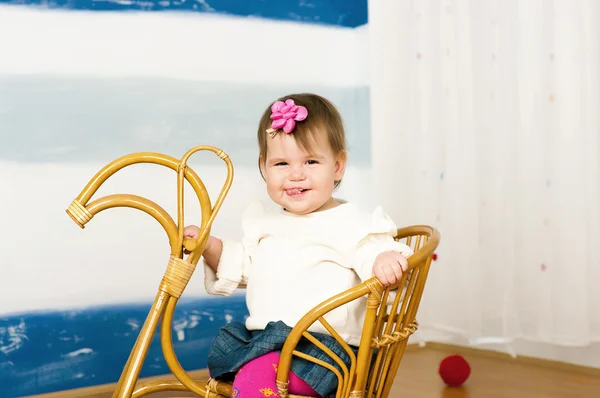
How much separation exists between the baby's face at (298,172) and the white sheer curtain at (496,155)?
935mm

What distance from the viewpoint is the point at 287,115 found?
1.25 m

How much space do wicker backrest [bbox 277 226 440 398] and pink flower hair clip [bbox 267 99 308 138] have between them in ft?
1.03

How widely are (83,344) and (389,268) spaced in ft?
4.20

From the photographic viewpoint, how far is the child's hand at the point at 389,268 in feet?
3.39

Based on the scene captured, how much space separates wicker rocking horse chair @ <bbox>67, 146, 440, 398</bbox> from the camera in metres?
1.03

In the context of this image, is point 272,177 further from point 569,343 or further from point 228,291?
point 569,343

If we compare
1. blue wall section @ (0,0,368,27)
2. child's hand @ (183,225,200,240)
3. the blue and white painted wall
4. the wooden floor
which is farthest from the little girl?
blue wall section @ (0,0,368,27)

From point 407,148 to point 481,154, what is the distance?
36 cm

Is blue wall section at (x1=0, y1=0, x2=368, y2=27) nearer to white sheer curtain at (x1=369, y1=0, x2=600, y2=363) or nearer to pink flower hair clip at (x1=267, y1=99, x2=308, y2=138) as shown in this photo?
white sheer curtain at (x1=369, y1=0, x2=600, y2=363)

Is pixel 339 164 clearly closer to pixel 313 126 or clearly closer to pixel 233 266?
pixel 313 126

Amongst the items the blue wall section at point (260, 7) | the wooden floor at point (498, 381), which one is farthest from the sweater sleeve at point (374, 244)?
the blue wall section at point (260, 7)

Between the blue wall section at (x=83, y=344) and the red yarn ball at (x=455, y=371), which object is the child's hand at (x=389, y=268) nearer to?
the red yarn ball at (x=455, y=371)

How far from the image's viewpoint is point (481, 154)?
2.21m

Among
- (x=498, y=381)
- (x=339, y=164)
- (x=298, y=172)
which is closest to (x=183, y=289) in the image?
(x=298, y=172)
